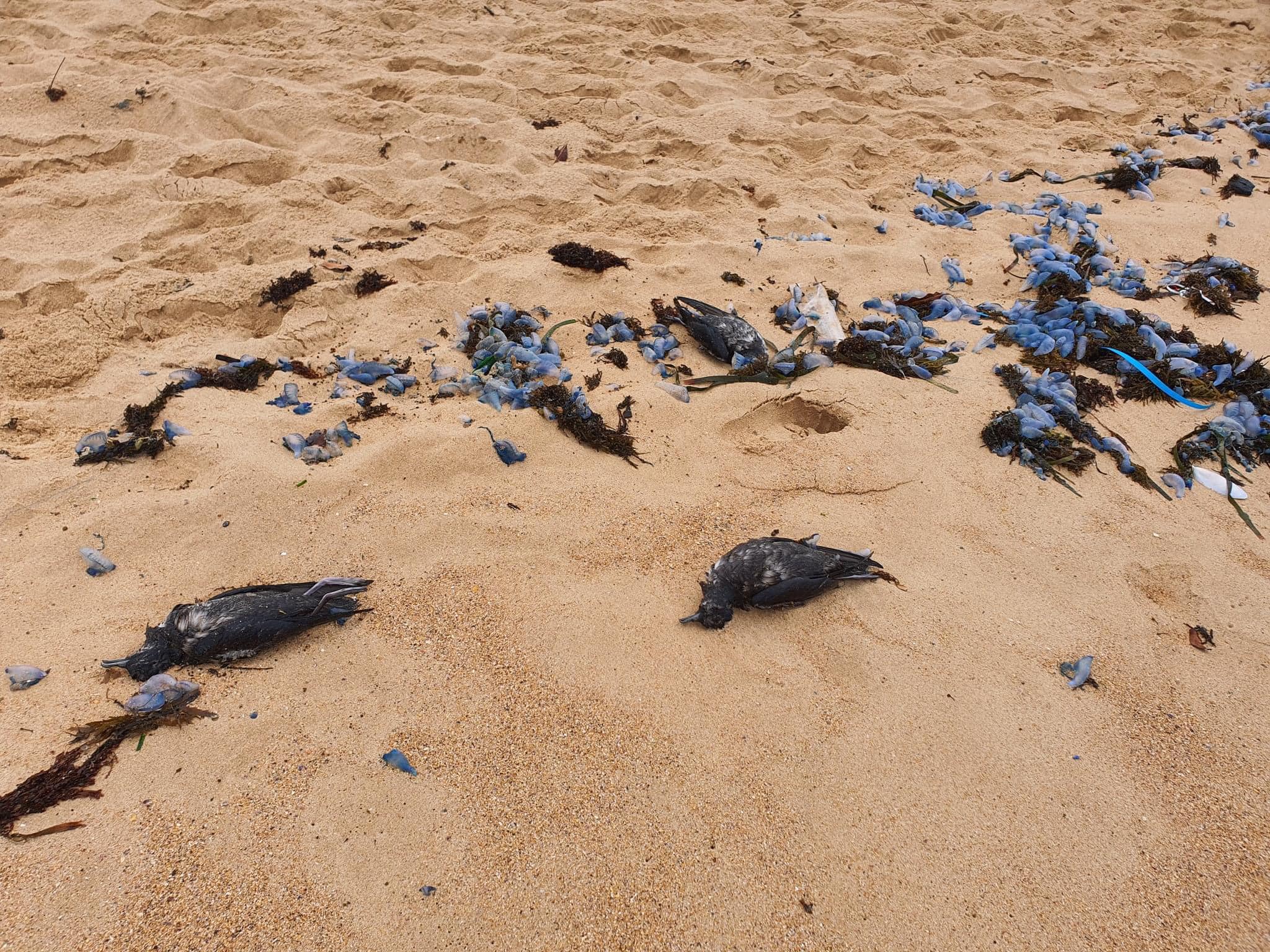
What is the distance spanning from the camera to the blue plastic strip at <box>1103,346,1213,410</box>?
2908 millimetres

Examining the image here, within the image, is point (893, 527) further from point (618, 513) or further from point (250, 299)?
point (250, 299)

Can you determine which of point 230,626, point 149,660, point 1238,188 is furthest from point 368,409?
point 1238,188

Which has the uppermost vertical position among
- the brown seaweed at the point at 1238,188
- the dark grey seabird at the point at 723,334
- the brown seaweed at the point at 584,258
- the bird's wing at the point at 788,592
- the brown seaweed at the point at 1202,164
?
the brown seaweed at the point at 1202,164

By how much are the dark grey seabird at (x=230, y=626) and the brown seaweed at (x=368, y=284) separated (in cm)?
184

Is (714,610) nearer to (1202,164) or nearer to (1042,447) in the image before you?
(1042,447)

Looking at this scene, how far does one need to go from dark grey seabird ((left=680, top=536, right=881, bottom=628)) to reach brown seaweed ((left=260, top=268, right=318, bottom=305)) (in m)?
2.58

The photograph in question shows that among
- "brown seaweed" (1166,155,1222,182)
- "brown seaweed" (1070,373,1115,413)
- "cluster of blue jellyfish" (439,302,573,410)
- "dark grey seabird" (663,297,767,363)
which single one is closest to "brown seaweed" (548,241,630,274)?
"cluster of blue jellyfish" (439,302,573,410)

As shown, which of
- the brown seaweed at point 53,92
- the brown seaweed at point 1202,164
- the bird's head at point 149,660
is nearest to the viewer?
the bird's head at point 149,660

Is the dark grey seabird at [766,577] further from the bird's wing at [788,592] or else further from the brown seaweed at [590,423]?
the brown seaweed at [590,423]

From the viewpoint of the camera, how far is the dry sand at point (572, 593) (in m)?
1.54

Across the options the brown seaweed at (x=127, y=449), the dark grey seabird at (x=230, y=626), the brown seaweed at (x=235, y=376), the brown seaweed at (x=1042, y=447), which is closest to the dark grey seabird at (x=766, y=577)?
the brown seaweed at (x=1042, y=447)

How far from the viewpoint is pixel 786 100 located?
4.84 m

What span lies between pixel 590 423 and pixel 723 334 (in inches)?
34.2

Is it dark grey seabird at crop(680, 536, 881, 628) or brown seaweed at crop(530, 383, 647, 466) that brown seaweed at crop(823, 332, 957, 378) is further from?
dark grey seabird at crop(680, 536, 881, 628)
